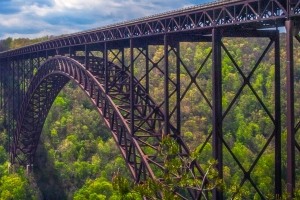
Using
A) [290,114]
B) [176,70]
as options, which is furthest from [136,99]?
[290,114]

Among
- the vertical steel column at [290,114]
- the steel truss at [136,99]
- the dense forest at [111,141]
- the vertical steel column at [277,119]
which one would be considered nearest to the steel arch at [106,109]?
the steel truss at [136,99]

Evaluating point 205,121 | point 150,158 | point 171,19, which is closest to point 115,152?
point 205,121

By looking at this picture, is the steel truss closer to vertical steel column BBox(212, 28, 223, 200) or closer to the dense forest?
vertical steel column BBox(212, 28, 223, 200)

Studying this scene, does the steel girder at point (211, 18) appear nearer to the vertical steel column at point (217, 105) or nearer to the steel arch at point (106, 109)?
the vertical steel column at point (217, 105)

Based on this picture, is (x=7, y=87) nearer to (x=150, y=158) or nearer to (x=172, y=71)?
(x=150, y=158)

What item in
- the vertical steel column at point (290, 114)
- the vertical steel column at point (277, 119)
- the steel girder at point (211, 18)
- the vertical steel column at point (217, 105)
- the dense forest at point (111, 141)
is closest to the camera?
the vertical steel column at point (290, 114)

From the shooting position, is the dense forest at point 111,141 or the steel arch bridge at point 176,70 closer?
the steel arch bridge at point 176,70

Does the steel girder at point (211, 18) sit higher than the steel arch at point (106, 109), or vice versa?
the steel girder at point (211, 18)

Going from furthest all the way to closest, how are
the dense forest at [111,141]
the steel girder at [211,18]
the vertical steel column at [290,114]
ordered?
the dense forest at [111,141]
the steel girder at [211,18]
the vertical steel column at [290,114]
